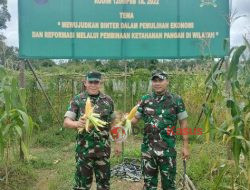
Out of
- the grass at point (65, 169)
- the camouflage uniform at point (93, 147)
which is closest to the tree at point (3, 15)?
the grass at point (65, 169)

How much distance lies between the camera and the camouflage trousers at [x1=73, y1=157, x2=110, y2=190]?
3992mm

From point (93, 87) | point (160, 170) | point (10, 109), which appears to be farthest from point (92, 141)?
point (10, 109)

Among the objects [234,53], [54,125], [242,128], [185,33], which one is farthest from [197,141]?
[234,53]

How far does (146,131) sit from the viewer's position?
3986 millimetres

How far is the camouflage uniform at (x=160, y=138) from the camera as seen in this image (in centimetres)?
389

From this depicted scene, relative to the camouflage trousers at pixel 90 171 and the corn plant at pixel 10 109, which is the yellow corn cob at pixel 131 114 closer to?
the camouflage trousers at pixel 90 171

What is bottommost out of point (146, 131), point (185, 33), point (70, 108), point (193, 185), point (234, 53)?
point (193, 185)

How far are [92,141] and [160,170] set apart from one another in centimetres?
81

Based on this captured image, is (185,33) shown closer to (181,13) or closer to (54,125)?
(181,13)

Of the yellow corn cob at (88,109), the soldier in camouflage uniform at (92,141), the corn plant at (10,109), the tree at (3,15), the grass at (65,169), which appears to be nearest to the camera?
the yellow corn cob at (88,109)

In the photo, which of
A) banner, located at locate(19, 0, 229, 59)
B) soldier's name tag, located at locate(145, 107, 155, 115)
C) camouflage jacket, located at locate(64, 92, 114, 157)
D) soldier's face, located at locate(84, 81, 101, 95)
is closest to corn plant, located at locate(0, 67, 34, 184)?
camouflage jacket, located at locate(64, 92, 114, 157)

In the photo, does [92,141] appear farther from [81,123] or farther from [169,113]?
[169,113]

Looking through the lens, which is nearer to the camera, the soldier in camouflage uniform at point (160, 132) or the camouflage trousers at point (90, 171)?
the soldier in camouflage uniform at point (160, 132)

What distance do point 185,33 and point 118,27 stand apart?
1.24 meters
